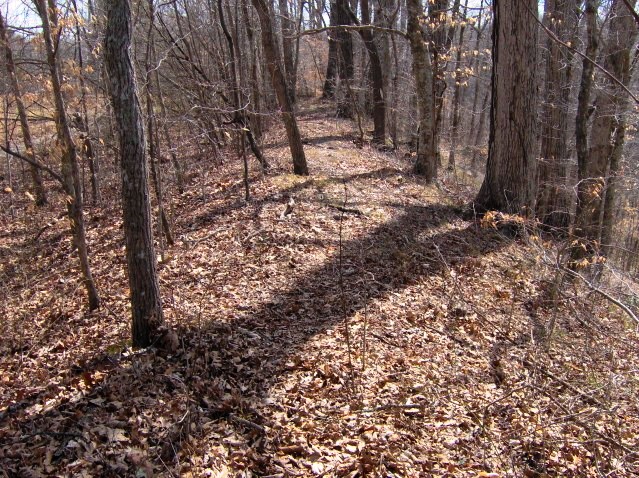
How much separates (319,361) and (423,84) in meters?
7.73

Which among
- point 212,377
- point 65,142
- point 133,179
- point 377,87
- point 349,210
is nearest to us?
point 133,179

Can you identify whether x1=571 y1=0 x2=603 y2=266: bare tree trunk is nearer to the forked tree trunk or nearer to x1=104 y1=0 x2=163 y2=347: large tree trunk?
the forked tree trunk

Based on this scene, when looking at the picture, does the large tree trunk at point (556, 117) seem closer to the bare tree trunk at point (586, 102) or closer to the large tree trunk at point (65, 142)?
the bare tree trunk at point (586, 102)

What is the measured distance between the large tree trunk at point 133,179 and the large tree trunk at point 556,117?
9239mm

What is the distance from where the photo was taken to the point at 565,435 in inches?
158

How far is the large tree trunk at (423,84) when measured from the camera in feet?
33.0

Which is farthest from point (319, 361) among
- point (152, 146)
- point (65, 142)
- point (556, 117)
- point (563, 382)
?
point (556, 117)

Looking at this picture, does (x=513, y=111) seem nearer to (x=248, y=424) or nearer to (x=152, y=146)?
(x=152, y=146)

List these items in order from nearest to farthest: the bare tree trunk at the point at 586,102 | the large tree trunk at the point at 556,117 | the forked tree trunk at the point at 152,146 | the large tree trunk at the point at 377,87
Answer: the forked tree trunk at the point at 152,146, the bare tree trunk at the point at 586,102, the large tree trunk at the point at 556,117, the large tree trunk at the point at 377,87

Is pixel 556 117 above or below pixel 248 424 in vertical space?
above

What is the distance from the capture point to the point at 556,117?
11500mm

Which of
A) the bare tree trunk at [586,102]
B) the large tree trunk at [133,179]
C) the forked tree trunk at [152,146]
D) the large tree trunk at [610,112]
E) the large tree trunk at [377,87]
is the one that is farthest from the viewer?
the large tree trunk at [377,87]

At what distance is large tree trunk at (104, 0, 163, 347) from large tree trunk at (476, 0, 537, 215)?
19.2ft

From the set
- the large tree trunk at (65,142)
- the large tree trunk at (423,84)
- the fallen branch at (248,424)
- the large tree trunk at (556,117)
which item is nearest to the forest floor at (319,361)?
the fallen branch at (248,424)
